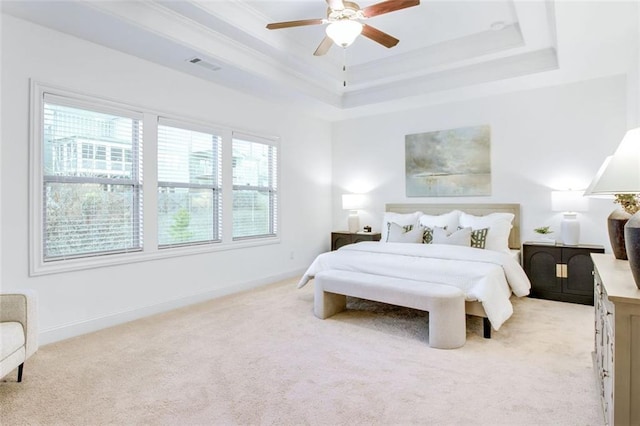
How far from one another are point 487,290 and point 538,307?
1484 millimetres

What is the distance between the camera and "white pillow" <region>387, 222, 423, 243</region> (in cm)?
468

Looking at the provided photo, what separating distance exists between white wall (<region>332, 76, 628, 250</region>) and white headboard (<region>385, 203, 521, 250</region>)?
0.09m

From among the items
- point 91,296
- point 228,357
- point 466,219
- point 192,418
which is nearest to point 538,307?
point 466,219

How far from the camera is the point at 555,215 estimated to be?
464 centimetres

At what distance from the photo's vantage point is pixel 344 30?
277cm

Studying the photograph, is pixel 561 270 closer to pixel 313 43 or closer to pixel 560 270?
pixel 560 270

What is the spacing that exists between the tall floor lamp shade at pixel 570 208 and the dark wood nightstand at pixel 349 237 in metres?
2.44

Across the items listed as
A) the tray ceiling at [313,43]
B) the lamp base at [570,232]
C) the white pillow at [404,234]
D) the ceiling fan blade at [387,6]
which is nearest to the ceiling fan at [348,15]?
the ceiling fan blade at [387,6]

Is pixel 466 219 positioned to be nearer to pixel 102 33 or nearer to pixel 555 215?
pixel 555 215

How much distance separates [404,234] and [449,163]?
4.57ft

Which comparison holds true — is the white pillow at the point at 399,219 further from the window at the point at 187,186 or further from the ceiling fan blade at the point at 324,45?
the ceiling fan blade at the point at 324,45

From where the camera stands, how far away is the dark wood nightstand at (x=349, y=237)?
5.76 m

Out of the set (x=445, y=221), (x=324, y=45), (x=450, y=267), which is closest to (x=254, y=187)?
(x=324, y=45)

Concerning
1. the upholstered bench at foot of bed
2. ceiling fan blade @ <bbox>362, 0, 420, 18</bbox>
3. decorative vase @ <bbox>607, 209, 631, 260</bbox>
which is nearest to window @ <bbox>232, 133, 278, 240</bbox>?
the upholstered bench at foot of bed
